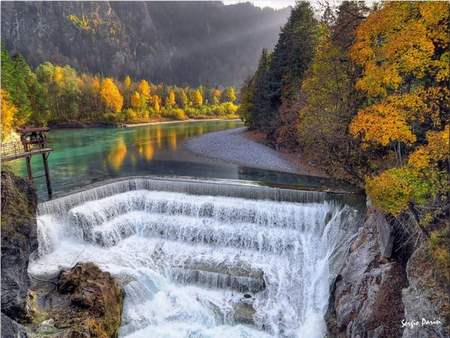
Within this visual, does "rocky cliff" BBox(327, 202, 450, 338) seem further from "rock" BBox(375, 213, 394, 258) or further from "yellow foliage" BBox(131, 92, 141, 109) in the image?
"yellow foliage" BBox(131, 92, 141, 109)

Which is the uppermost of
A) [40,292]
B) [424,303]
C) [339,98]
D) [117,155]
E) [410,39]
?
[410,39]

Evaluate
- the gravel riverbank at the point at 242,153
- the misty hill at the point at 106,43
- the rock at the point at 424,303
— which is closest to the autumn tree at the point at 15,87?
the gravel riverbank at the point at 242,153

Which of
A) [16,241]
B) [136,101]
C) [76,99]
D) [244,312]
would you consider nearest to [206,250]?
[244,312]

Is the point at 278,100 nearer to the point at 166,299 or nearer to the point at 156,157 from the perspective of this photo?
the point at 156,157

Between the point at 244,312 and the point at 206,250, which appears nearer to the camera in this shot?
the point at 244,312

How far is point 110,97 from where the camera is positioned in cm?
6531

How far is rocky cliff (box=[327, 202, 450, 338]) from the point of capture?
6.08m

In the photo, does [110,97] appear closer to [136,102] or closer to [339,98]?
[136,102]

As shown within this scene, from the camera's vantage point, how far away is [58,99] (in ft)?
183

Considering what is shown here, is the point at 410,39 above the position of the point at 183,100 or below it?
below

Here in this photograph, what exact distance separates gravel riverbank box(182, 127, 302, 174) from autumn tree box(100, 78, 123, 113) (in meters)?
37.2

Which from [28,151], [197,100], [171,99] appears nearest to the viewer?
[28,151]

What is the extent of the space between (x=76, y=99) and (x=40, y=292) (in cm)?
5665

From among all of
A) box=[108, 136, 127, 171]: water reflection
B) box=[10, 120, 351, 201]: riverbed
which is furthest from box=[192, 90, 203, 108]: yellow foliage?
box=[10, 120, 351, 201]: riverbed
